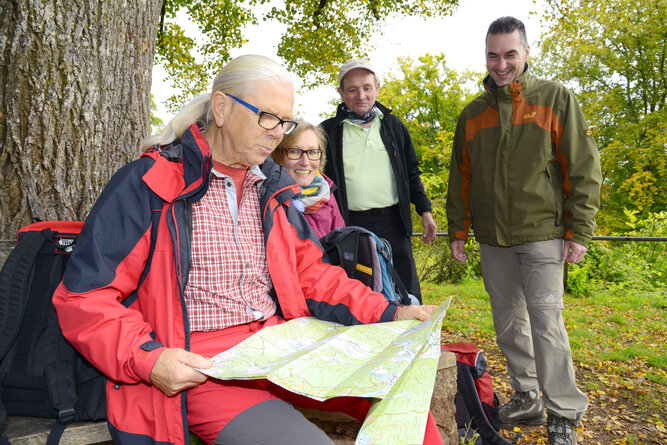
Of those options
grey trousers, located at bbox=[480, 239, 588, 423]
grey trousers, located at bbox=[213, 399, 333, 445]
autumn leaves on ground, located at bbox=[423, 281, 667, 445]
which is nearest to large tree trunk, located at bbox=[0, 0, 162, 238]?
grey trousers, located at bbox=[213, 399, 333, 445]

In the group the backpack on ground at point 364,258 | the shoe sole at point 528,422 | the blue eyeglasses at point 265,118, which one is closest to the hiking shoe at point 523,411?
the shoe sole at point 528,422

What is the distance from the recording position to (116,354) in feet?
5.31

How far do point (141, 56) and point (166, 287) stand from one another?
6.11 feet

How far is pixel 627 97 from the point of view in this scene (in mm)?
23594

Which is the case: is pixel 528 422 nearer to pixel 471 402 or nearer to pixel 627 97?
pixel 471 402

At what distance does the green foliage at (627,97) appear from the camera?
20.8m

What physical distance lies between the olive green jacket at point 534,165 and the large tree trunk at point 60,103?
251 centimetres

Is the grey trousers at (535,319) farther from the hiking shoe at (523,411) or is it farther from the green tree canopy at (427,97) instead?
the green tree canopy at (427,97)

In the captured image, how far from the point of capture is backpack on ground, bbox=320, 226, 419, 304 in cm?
274

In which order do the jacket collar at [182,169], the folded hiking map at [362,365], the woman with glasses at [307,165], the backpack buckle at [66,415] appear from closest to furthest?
the folded hiking map at [362,365] → the backpack buckle at [66,415] → the jacket collar at [182,169] → the woman with glasses at [307,165]

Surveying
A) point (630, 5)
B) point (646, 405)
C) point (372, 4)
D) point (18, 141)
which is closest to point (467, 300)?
point (646, 405)

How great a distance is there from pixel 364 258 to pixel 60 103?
190cm

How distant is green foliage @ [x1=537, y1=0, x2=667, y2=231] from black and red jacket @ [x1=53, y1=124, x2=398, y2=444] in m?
21.8

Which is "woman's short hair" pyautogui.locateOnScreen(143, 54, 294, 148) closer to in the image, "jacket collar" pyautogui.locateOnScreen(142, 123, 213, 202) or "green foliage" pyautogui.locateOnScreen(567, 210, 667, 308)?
"jacket collar" pyautogui.locateOnScreen(142, 123, 213, 202)
